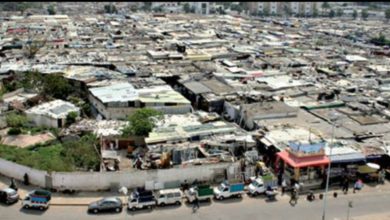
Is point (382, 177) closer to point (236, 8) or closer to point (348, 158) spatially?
point (348, 158)

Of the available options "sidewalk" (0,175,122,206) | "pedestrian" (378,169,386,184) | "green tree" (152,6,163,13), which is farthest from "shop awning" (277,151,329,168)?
"green tree" (152,6,163,13)

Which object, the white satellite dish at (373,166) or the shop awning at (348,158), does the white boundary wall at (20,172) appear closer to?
the shop awning at (348,158)

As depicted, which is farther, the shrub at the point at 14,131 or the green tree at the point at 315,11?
the green tree at the point at 315,11

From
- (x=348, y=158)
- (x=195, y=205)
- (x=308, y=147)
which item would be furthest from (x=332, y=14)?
(x=195, y=205)

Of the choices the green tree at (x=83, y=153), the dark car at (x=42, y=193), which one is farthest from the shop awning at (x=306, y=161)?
the dark car at (x=42, y=193)

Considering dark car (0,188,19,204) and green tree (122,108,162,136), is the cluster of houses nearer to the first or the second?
green tree (122,108,162,136)

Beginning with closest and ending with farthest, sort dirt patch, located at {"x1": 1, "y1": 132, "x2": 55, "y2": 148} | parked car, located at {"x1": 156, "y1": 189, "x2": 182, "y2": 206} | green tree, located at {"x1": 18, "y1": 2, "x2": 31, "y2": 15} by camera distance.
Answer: parked car, located at {"x1": 156, "y1": 189, "x2": 182, "y2": 206} < dirt patch, located at {"x1": 1, "y1": 132, "x2": 55, "y2": 148} < green tree, located at {"x1": 18, "y1": 2, "x2": 31, "y2": 15}

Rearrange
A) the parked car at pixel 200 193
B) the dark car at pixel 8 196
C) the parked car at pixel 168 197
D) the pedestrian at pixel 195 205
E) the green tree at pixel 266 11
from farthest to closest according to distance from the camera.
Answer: the green tree at pixel 266 11 < the parked car at pixel 200 193 < the parked car at pixel 168 197 < the pedestrian at pixel 195 205 < the dark car at pixel 8 196

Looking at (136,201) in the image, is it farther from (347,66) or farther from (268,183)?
(347,66)

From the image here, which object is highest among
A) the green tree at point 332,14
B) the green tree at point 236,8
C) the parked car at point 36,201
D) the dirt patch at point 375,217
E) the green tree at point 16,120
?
the green tree at point 236,8
